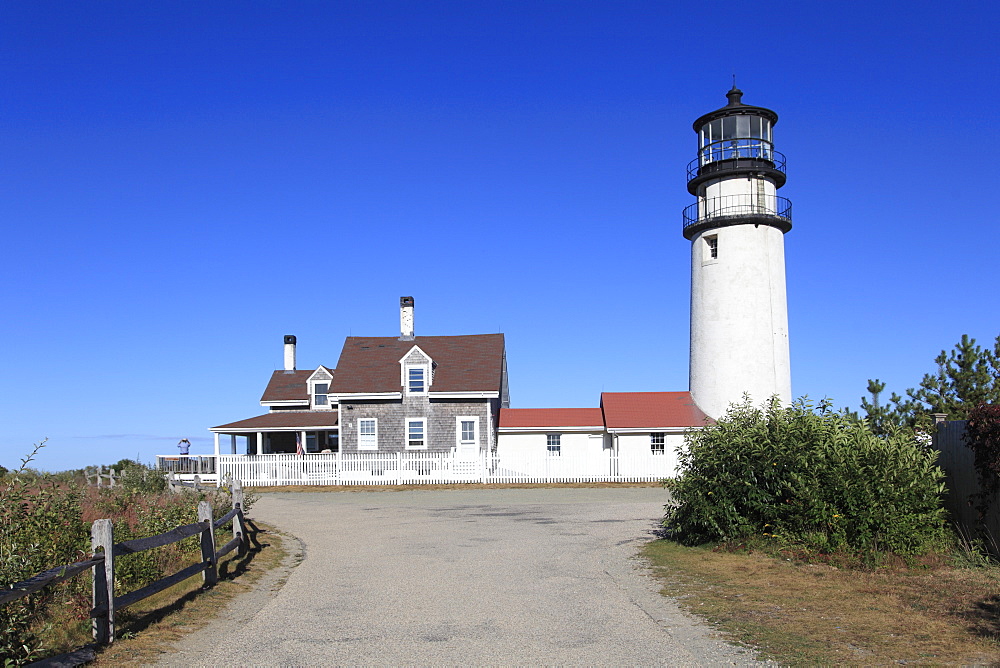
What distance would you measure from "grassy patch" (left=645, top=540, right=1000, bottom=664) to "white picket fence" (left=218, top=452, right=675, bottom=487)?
19779 millimetres

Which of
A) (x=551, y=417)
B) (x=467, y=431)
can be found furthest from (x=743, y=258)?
(x=467, y=431)

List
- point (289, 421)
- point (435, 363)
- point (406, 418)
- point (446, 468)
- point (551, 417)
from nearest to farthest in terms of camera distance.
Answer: point (446, 468), point (406, 418), point (551, 417), point (435, 363), point (289, 421)

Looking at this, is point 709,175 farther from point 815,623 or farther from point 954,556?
point 815,623

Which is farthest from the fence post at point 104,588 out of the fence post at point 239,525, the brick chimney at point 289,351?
the brick chimney at point 289,351

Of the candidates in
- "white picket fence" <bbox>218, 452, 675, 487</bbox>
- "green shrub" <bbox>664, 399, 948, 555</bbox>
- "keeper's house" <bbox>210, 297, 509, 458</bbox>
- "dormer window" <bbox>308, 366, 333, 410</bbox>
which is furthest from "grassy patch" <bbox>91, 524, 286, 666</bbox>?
"dormer window" <bbox>308, 366, 333, 410</bbox>

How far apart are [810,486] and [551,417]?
2358 centimetres

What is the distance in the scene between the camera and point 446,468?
109ft

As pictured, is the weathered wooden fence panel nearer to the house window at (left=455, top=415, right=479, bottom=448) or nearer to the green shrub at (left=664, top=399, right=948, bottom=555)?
the green shrub at (left=664, top=399, right=948, bottom=555)

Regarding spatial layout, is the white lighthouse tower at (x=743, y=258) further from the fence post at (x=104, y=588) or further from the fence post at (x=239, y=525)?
the fence post at (x=104, y=588)

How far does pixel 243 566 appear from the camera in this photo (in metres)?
12.5

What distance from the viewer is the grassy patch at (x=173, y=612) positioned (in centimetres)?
751

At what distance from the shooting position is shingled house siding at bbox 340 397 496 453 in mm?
35125

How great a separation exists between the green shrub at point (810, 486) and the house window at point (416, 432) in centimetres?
2149

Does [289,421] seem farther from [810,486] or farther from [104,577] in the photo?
[104,577]
